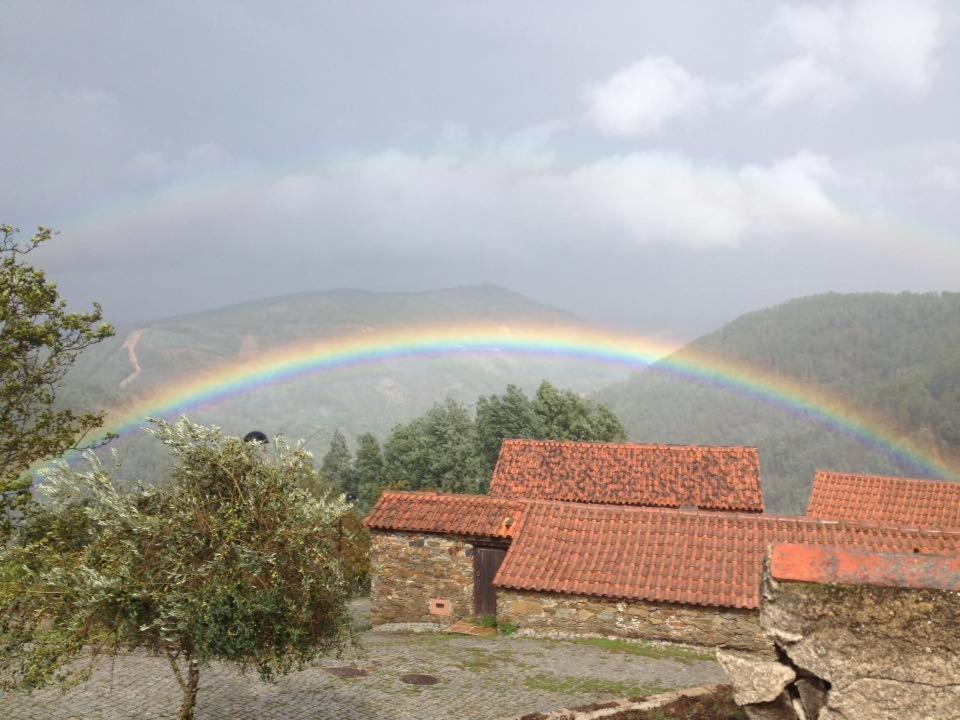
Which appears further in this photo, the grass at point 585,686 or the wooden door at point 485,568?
the wooden door at point 485,568

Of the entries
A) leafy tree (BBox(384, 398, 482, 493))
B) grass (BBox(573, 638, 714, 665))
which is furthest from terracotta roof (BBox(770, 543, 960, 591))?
leafy tree (BBox(384, 398, 482, 493))

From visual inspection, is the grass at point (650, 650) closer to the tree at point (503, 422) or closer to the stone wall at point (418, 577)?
the stone wall at point (418, 577)

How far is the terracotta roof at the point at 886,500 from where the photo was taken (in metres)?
27.1

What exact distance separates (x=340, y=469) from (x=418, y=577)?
2367 inches

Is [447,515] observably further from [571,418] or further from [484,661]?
[571,418]

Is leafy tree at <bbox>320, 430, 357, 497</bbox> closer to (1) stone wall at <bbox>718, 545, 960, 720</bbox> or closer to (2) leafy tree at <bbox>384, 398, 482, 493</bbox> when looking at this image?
(2) leafy tree at <bbox>384, 398, 482, 493</bbox>

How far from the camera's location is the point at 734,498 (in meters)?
29.0

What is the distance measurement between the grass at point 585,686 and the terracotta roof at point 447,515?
21.1 feet

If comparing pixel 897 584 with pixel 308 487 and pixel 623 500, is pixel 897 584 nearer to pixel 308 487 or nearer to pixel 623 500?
pixel 308 487

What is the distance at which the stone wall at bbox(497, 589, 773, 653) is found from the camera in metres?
17.2

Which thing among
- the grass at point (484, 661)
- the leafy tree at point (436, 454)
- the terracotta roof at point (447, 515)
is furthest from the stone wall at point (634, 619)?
the leafy tree at point (436, 454)

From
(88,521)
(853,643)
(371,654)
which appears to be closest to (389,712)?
(371,654)

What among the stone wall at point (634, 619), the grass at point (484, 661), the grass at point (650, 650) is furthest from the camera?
the stone wall at point (634, 619)

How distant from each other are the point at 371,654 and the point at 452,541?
5.51 m
